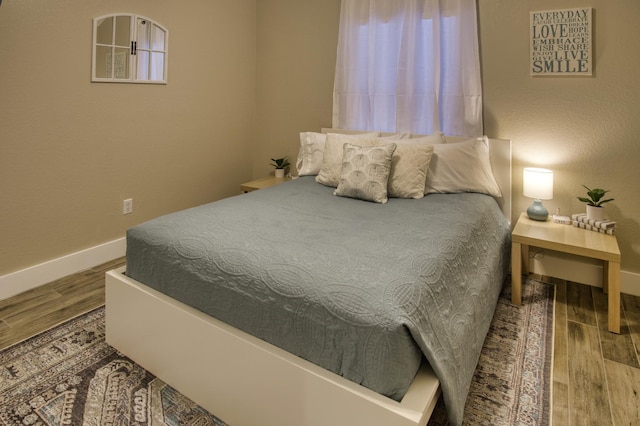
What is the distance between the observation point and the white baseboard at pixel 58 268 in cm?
243

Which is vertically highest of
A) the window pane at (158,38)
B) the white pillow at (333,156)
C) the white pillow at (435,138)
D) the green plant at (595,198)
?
the window pane at (158,38)

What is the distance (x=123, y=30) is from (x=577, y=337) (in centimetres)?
349

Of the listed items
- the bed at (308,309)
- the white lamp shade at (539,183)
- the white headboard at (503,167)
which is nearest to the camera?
the bed at (308,309)

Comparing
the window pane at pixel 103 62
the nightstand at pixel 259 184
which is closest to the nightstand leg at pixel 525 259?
the nightstand at pixel 259 184

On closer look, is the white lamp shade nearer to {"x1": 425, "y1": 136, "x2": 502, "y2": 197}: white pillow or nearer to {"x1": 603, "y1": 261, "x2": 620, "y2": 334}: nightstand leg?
{"x1": 425, "y1": 136, "x2": 502, "y2": 197}: white pillow

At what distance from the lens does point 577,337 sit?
6.99ft

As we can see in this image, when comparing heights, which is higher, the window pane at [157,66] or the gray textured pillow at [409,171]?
the window pane at [157,66]

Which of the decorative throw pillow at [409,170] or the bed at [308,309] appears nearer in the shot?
the bed at [308,309]

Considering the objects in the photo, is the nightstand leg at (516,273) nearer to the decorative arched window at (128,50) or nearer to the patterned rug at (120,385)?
the patterned rug at (120,385)

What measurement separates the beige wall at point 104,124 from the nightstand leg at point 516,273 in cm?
267

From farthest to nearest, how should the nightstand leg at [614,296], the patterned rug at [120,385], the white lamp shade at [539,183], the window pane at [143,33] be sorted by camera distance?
the window pane at [143,33] → the white lamp shade at [539,183] → the nightstand leg at [614,296] → the patterned rug at [120,385]

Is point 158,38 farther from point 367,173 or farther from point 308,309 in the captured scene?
point 308,309

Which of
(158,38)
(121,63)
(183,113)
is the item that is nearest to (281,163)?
(183,113)

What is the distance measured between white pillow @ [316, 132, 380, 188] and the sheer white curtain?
1.89ft
